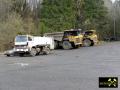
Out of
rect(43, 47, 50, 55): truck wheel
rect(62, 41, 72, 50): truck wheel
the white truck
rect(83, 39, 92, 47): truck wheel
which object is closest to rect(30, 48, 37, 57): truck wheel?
the white truck

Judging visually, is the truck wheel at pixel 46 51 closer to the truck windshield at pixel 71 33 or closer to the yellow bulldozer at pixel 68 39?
the yellow bulldozer at pixel 68 39

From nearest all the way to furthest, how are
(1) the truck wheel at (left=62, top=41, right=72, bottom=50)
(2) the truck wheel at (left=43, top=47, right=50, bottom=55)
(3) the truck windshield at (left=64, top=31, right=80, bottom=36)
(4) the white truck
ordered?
(4) the white truck
(2) the truck wheel at (left=43, top=47, right=50, bottom=55)
(1) the truck wheel at (left=62, top=41, right=72, bottom=50)
(3) the truck windshield at (left=64, top=31, right=80, bottom=36)

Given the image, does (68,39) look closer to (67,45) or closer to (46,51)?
(67,45)

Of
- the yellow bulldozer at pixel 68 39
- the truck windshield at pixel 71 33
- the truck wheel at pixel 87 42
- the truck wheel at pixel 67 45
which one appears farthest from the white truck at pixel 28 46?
the truck wheel at pixel 87 42

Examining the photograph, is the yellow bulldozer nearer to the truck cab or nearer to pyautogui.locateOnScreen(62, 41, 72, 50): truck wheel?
pyautogui.locateOnScreen(62, 41, 72, 50): truck wheel

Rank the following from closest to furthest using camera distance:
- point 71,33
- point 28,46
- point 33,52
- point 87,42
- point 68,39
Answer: point 28,46
point 33,52
point 68,39
point 71,33
point 87,42

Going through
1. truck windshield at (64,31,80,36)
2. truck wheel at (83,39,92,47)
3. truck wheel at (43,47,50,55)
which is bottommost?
truck wheel at (43,47,50,55)

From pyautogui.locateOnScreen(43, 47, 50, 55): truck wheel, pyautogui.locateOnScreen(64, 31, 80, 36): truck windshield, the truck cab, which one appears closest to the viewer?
pyautogui.locateOnScreen(43, 47, 50, 55): truck wheel

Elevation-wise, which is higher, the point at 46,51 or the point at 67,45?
the point at 67,45

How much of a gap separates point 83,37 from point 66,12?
1638 centimetres

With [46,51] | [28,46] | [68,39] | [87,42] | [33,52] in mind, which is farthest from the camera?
[87,42]

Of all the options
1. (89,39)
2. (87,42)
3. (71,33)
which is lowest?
(87,42)

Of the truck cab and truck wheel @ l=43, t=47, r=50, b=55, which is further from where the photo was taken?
the truck cab

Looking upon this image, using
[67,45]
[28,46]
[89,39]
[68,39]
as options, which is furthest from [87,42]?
[28,46]
